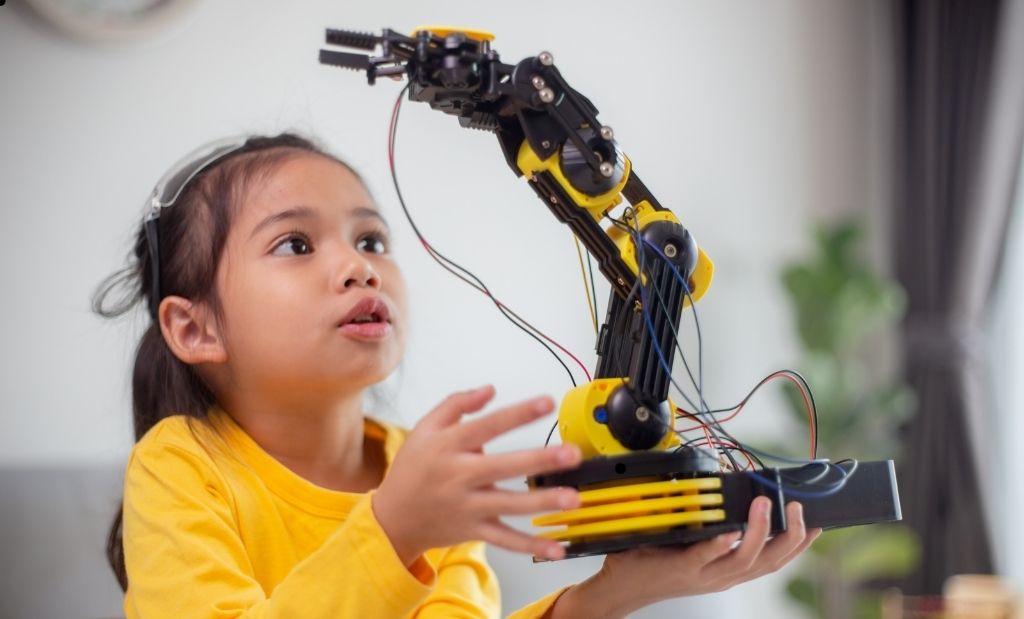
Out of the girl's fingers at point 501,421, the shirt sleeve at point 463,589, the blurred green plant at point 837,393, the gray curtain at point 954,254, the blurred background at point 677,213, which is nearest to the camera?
the girl's fingers at point 501,421

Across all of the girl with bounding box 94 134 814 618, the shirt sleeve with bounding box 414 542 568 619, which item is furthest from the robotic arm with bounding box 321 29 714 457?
the shirt sleeve with bounding box 414 542 568 619

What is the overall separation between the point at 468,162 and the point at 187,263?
3.50ft

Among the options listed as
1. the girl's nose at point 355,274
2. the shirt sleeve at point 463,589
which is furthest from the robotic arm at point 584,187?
the shirt sleeve at point 463,589

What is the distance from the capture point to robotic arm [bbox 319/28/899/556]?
2.65 ft

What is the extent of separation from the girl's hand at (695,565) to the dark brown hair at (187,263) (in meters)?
0.55

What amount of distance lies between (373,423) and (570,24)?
1386 mm

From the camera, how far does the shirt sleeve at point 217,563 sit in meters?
0.82

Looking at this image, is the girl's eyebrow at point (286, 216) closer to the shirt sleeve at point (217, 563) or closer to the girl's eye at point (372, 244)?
the girl's eye at point (372, 244)

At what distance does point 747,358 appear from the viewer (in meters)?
3.00

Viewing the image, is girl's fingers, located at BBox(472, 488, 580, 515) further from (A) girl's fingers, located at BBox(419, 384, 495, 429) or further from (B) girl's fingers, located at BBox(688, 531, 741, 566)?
(B) girl's fingers, located at BBox(688, 531, 741, 566)

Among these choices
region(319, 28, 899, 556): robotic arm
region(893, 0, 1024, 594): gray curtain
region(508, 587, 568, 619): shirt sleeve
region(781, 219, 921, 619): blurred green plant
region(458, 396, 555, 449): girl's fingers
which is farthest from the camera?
region(893, 0, 1024, 594): gray curtain

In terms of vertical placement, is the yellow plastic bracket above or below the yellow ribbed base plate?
above

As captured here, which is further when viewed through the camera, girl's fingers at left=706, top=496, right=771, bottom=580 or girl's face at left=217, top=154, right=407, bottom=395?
girl's face at left=217, top=154, right=407, bottom=395

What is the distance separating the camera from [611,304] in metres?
0.95
